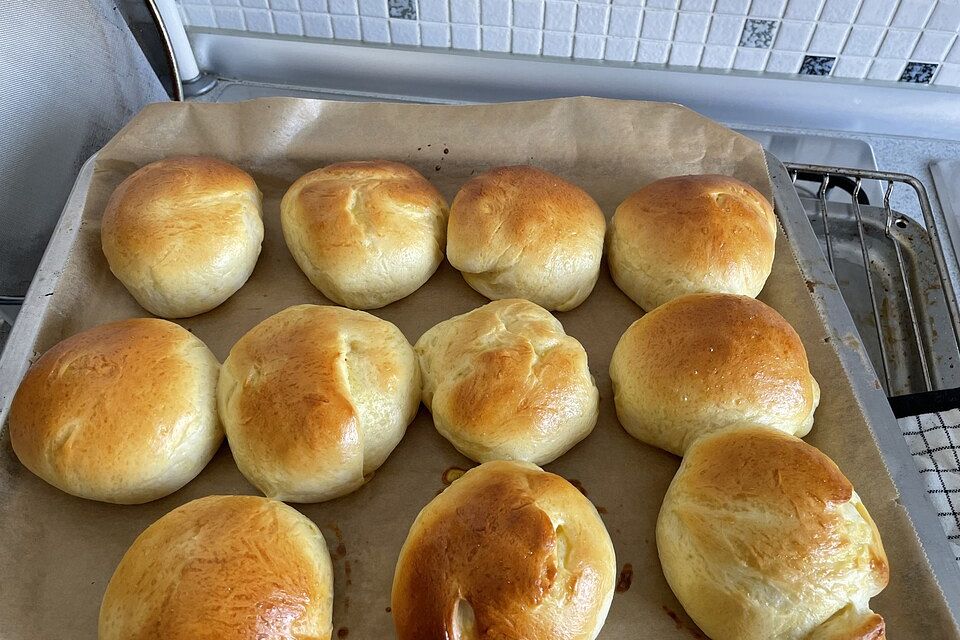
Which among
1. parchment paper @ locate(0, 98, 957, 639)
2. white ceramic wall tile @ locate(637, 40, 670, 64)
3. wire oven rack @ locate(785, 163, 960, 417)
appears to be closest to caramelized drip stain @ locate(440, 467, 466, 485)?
parchment paper @ locate(0, 98, 957, 639)

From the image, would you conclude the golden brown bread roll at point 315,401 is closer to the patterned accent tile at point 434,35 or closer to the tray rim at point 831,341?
the tray rim at point 831,341

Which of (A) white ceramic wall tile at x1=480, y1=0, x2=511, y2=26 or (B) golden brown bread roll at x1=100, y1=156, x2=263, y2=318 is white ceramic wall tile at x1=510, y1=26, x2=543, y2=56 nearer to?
(A) white ceramic wall tile at x1=480, y1=0, x2=511, y2=26

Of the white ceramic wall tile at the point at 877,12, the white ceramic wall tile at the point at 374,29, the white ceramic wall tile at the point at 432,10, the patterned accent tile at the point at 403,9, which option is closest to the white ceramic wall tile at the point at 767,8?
the white ceramic wall tile at the point at 877,12

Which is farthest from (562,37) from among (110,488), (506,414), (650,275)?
(110,488)

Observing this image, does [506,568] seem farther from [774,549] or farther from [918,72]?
[918,72]

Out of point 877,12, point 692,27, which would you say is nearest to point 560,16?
point 692,27

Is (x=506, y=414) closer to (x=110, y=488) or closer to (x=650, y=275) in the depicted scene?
(x=650, y=275)
